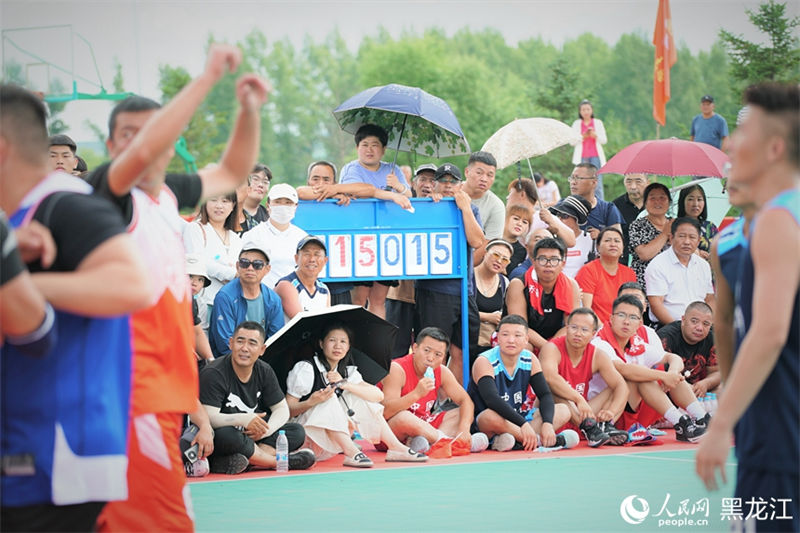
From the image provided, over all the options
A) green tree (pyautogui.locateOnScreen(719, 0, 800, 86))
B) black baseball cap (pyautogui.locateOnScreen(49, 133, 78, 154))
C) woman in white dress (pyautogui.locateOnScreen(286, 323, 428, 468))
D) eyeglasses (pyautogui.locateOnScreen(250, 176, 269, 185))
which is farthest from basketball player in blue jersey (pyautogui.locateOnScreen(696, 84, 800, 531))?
green tree (pyautogui.locateOnScreen(719, 0, 800, 86))

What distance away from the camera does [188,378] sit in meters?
3.97

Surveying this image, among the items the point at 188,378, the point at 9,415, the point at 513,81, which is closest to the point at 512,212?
the point at 188,378

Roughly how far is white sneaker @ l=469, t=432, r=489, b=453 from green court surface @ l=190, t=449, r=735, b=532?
22.6 inches

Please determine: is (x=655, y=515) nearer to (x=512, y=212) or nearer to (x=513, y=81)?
(x=512, y=212)

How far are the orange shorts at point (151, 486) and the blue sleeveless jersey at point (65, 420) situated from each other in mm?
555

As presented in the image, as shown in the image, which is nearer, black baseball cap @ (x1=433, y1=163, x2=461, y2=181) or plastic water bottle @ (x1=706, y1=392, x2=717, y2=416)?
plastic water bottle @ (x1=706, y1=392, x2=717, y2=416)

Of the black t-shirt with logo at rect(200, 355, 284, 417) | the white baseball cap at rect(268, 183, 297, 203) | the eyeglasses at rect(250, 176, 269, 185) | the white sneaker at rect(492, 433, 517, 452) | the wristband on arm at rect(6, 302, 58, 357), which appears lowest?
the white sneaker at rect(492, 433, 517, 452)

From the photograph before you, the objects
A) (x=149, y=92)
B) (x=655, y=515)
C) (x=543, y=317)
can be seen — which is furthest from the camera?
(x=149, y=92)

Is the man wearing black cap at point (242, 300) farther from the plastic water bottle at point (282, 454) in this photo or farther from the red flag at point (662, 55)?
the red flag at point (662, 55)

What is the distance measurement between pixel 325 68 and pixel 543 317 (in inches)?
3166

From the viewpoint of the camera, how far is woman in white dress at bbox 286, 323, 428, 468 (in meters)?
8.79

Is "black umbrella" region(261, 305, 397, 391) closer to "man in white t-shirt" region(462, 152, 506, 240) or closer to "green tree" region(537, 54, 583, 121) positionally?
"man in white t-shirt" region(462, 152, 506, 240)

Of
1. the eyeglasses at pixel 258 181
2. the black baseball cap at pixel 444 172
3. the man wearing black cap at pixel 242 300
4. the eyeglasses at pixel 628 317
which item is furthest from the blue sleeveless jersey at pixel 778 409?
the eyeglasses at pixel 258 181

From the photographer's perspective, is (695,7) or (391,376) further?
(695,7)
